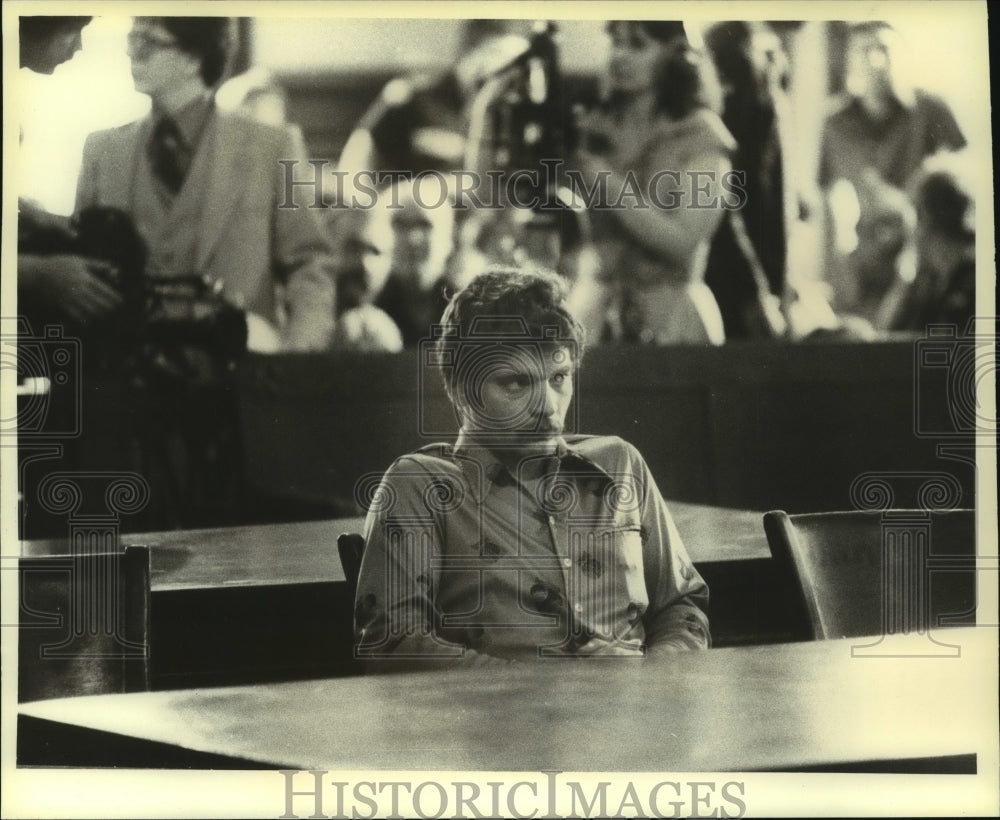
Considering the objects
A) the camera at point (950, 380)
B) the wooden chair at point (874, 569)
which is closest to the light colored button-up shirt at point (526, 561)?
the wooden chair at point (874, 569)

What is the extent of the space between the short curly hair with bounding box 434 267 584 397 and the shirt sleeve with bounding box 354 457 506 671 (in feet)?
1.00

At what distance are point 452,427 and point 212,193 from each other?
0.75 meters

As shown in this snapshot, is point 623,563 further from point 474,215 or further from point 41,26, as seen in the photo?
point 41,26

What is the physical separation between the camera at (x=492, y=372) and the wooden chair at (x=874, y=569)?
21.3 inches

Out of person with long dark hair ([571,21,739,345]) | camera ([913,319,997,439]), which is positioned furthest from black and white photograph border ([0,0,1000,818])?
person with long dark hair ([571,21,739,345])

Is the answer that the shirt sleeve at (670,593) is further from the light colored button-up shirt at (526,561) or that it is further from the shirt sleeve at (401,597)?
the shirt sleeve at (401,597)

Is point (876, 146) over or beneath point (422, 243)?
over

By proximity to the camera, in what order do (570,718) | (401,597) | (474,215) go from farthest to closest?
(474,215), (401,597), (570,718)

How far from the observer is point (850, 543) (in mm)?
2383

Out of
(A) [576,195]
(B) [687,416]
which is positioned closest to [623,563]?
(B) [687,416]

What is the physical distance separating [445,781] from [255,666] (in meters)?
0.48

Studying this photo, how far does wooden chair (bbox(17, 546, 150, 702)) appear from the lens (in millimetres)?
2355

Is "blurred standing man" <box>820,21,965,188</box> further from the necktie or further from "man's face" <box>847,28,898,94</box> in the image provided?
the necktie

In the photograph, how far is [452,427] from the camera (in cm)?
243
